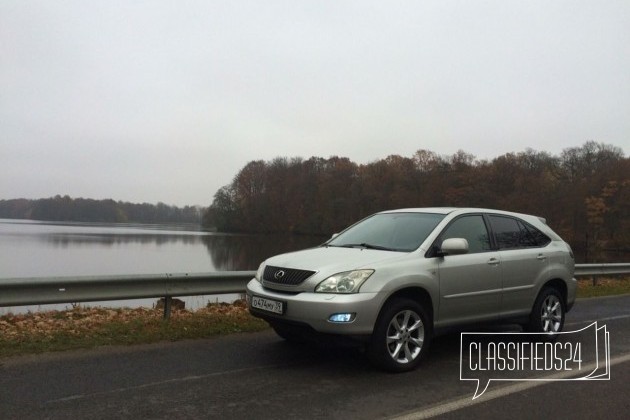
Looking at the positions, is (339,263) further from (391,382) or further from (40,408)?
(40,408)

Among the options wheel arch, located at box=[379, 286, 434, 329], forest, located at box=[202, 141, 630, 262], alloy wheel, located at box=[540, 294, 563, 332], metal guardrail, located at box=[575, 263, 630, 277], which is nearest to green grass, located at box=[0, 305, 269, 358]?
wheel arch, located at box=[379, 286, 434, 329]

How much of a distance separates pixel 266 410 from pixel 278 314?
1178mm

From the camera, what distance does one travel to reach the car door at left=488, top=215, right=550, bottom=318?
6.17 meters

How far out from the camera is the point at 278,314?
5070mm

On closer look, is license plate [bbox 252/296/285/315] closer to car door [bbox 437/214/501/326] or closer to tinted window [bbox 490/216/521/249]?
car door [bbox 437/214/501/326]

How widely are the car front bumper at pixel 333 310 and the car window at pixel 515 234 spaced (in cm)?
235

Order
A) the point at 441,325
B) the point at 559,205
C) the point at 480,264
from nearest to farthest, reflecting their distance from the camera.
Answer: the point at 441,325
the point at 480,264
the point at 559,205

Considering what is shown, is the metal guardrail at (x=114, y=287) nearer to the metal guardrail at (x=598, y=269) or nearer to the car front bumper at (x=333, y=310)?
the car front bumper at (x=333, y=310)

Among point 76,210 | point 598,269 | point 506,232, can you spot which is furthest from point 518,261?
point 76,210

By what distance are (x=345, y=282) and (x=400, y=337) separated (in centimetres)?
84

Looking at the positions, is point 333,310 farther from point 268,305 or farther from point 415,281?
point 415,281

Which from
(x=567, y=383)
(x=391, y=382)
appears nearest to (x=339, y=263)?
(x=391, y=382)

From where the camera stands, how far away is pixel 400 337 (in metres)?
A: 5.12

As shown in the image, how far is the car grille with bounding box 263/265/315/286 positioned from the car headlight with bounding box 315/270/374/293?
0.62 feet
